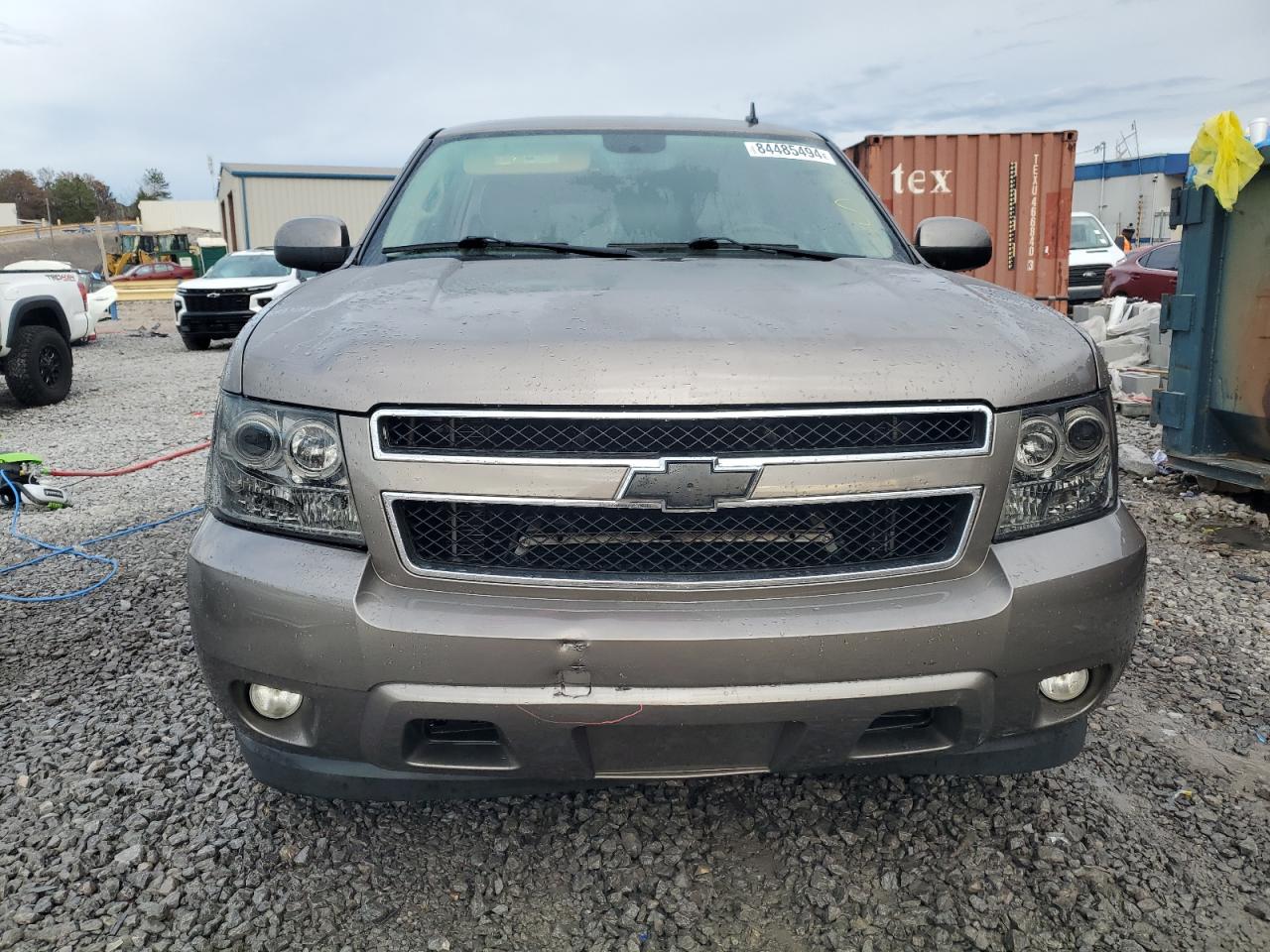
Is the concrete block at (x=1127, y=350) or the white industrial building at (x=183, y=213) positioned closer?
the concrete block at (x=1127, y=350)

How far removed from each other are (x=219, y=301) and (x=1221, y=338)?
15.2 m

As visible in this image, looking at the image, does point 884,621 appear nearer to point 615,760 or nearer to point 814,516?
point 814,516

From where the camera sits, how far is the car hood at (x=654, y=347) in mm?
1806

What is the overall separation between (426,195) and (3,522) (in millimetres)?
3541

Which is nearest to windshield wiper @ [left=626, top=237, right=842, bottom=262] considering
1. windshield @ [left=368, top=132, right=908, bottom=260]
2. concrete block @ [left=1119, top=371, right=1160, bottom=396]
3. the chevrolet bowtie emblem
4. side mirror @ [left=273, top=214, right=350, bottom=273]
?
windshield @ [left=368, top=132, right=908, bottom=260]

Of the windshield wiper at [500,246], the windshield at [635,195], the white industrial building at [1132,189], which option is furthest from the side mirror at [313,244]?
the white industrial building at [1132,189]

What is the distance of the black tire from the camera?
960cm

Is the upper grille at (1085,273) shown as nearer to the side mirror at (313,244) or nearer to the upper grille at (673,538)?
the side mirror at (313,244)

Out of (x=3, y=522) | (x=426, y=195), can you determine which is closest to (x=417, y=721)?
(x=426, y=195)

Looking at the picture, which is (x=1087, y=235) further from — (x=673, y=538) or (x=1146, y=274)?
(x=673, y=538)

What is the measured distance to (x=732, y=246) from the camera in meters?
2.89

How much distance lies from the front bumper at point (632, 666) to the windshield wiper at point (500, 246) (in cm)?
122

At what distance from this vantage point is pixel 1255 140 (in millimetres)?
4785

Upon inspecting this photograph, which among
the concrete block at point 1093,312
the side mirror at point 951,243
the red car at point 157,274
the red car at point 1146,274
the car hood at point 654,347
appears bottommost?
the red car at point 157,274
